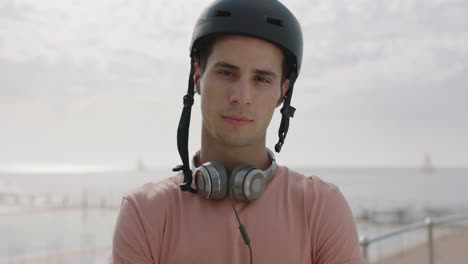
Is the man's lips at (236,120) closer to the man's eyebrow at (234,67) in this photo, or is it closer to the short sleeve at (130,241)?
the man's eyebrow at (234,67)

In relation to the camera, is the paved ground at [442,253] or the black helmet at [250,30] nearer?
the black helmet at [250,30]

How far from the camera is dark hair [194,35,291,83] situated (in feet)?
6.63

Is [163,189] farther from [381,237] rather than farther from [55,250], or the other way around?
[55,250]

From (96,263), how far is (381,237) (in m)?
14.0

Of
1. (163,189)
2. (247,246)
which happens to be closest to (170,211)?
(163,189)

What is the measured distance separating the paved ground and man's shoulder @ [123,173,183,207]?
5315 mm

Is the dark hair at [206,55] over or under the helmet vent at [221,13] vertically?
under

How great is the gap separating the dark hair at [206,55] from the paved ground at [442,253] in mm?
5136

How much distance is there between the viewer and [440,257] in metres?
6.70

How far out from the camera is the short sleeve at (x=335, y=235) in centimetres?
184

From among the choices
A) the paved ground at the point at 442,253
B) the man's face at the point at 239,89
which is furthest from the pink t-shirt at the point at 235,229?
the paved ground at the point at 442,253

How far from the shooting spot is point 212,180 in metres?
1.83

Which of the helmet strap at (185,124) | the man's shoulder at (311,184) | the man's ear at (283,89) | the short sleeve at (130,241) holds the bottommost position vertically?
the short sleeve at (130,241)

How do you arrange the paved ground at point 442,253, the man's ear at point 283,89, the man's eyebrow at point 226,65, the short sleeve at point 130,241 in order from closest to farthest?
the short sleeve at point 130,241
the man's eyebrow at point 226,65
the man's ear at point 283,89
the paved ground at point 442,253
